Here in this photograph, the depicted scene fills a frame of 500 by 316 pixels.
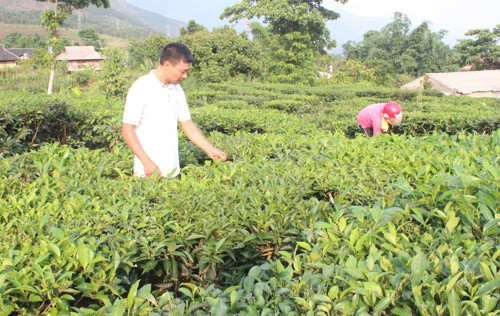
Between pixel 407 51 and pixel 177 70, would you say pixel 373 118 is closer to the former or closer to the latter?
pixel 177 70

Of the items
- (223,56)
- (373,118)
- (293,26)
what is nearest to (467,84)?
(293,26)

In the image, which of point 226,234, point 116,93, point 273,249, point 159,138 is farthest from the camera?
point 116,93

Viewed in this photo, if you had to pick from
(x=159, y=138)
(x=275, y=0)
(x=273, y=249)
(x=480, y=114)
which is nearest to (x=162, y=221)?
(x=273, y=249)

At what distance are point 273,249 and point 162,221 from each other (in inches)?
25.3

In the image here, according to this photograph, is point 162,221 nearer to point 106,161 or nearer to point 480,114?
point 106,161

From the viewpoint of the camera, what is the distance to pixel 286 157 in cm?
363

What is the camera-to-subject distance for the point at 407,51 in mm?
42062

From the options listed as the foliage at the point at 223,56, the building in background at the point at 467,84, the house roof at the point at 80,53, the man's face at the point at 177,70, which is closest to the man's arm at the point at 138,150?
the man's face at the point at 177,70

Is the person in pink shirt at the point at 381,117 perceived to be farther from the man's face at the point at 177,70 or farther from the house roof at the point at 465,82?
the house roof at the point at 465,82

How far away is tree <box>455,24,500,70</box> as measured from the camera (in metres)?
44.2

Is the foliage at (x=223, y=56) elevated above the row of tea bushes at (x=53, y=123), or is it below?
above

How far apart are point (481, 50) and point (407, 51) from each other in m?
10.1

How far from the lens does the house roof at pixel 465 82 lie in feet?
117

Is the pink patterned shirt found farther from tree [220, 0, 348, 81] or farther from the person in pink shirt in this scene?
tree [220, 0, 348, 81]
